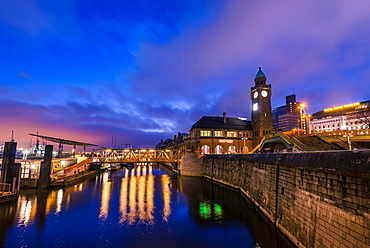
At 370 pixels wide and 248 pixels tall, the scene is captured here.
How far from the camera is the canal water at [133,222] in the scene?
56.6 feet

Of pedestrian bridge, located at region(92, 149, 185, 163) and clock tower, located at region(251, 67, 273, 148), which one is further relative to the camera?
clock tower, located at region(251, 67, 273, 148)

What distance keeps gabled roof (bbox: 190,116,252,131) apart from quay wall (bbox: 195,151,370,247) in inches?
1829

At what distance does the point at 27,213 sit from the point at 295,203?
95.8ft

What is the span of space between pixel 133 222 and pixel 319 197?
Answer: 1779 centimetres

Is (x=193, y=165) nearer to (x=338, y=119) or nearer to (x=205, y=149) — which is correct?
(x=205, y=149)

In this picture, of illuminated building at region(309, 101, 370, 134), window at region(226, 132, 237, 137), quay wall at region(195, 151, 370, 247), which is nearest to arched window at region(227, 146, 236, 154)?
window at region(226, 132, 237, 137)

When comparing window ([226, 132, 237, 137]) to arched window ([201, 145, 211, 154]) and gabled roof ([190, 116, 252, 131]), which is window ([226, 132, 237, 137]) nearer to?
gabled roof ([190, 116, 252, 131])

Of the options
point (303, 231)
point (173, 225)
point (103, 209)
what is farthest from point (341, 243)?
point (103, 209)

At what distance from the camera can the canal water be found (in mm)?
17266

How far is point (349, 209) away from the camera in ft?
34.1

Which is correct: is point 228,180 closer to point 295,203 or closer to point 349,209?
point 295,203

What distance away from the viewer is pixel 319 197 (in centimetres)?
1302

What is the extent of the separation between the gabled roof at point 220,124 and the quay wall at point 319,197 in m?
46.5

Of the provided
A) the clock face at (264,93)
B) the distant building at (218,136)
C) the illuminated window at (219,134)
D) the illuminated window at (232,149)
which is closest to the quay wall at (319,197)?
the distant building at (218,136)
